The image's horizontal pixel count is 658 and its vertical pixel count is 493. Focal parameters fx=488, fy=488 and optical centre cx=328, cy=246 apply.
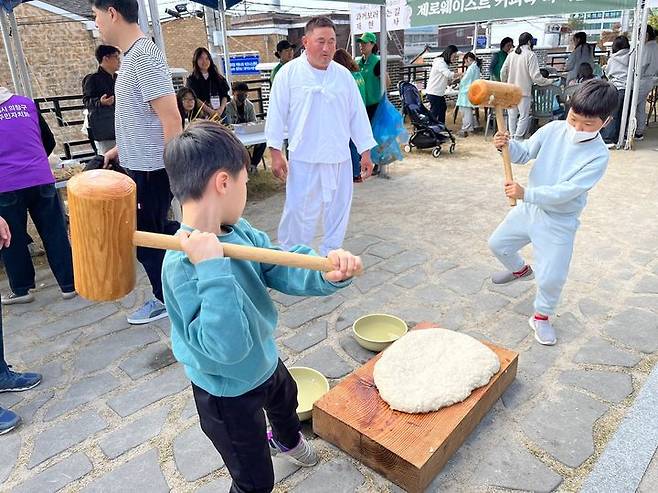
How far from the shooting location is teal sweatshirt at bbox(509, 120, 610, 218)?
103 inches

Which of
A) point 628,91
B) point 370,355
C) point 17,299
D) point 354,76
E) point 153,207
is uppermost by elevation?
point 354,76

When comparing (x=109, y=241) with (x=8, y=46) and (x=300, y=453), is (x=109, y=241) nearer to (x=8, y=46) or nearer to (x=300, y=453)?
(x=300, y=453)

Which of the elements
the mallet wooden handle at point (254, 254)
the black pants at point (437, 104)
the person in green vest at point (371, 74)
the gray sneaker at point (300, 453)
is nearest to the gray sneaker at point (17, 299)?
the gray sneaker at point (300, 453)

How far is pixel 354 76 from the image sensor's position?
6.45m

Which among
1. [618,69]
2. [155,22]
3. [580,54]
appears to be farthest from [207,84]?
[580,54]

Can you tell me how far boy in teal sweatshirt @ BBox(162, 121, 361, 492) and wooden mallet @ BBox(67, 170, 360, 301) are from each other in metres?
0.08

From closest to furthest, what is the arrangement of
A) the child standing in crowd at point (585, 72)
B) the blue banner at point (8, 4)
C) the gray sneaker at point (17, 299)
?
the gray sneaker at point (17, 299), the blue banner at point (8, 4), the child standing in crowd at point (585, 72)

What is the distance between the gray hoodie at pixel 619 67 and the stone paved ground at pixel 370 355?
176 inches

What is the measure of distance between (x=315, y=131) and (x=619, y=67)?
7.20 metres

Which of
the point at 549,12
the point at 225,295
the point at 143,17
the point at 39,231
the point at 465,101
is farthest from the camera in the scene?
the point at 465,101

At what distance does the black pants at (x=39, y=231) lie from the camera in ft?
11.5

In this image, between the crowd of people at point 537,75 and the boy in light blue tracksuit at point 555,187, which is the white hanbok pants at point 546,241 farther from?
the crowd of people at point 537,75

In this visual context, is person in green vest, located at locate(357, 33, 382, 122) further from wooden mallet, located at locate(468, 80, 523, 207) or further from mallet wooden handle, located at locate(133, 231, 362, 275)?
mallet wooden handle, located at locate(133, 231, 362, 275)

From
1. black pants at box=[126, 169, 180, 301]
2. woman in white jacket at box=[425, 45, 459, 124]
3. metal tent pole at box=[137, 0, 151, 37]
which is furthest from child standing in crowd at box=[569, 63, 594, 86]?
black pants at box=[126, 169, 180, 301]
